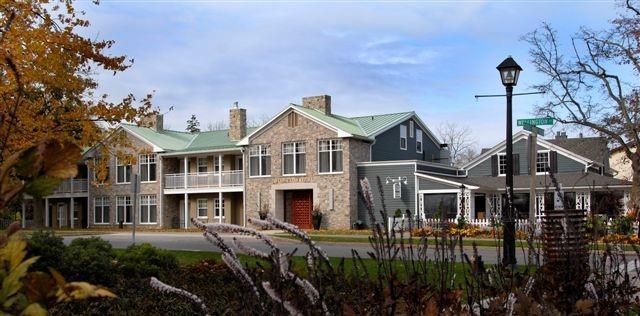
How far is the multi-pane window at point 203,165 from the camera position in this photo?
152 ft

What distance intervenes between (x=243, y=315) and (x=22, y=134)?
486 inches

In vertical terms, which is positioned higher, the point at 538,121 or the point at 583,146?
the point at 583,146

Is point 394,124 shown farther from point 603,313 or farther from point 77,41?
point 603,313

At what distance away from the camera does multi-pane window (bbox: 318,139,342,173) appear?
3788cm

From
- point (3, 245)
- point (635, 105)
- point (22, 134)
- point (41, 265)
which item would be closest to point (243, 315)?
point (3, 245)

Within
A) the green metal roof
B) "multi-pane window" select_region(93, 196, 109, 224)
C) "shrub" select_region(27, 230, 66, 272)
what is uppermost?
the green metal roof

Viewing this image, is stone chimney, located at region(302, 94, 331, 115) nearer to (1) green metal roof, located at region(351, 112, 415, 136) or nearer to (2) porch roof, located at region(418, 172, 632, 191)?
(1) green metal roof, located at region(351, 112, 415, 136)

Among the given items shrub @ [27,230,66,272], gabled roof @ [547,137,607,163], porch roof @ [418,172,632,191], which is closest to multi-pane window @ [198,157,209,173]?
porch roof @ [418,172,632,191]

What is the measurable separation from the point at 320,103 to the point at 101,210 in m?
18.6

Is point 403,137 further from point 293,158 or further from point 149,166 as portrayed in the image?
point 149,166

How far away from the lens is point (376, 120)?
139 ft

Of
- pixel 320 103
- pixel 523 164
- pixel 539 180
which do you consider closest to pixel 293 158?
pixel 320 103

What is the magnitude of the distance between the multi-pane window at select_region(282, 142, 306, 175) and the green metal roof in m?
4.03

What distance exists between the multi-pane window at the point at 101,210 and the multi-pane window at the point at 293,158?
1574 cm
